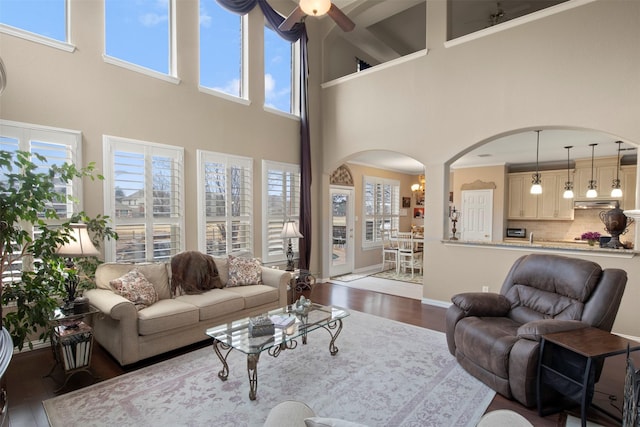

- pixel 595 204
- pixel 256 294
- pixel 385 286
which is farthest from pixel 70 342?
pixel 595 204

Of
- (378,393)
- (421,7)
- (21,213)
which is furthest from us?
(421,7)

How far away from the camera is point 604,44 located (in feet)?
12.3

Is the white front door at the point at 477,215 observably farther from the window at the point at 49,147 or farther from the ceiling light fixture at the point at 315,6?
the window at the point at 49,147

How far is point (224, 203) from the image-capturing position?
5.02 meters

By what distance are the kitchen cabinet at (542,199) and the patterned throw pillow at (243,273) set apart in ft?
23.7

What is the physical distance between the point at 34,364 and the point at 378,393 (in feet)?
10.5

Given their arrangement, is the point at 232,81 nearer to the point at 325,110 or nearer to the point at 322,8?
the point at 325,110

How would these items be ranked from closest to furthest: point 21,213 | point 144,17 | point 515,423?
point 515,423
point 21,213
point 144,17

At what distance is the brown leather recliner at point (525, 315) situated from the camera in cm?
239

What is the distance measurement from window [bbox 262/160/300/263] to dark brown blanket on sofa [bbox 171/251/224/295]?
60.0 inches


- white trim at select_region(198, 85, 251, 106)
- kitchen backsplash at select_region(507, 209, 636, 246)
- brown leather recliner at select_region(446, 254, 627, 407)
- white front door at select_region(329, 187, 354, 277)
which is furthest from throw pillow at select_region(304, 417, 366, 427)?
kitchen backsplash at select_region(507, 209, 636, 246)

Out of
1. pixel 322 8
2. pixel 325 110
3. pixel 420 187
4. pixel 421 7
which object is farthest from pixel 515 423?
pixel 420 187

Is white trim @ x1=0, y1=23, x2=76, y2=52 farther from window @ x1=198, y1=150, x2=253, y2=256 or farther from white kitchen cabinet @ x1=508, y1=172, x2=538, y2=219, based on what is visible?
white kitchen cabinet @ x1=508, y1=172, x2=538, y2=219

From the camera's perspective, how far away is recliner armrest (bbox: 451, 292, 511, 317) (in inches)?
119
